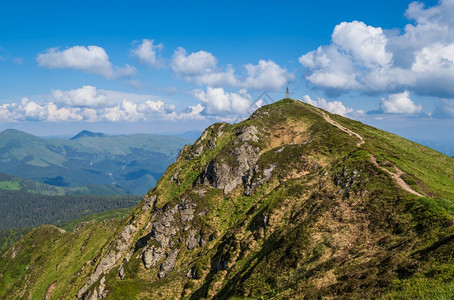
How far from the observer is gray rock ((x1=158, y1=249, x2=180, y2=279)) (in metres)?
70.4

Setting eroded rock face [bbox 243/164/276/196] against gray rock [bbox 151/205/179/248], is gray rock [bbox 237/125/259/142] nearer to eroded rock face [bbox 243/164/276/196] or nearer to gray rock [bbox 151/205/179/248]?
eroded rock face [bbox 243/164/276/196]

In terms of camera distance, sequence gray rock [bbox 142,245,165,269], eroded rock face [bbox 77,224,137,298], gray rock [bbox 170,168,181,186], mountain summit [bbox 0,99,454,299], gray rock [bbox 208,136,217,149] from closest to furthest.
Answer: mountain summit [bbox 0,99,454,299] → gray rock [bbox 142,245,165,269] → eroded rock face [bbox 77,224,137,298] → gray rock [bbox 170,168,181,186] → gray rock [bbox 208,136,217,149]

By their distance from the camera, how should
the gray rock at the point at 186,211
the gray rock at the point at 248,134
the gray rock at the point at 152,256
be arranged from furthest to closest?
the gray rock at the point at 248,134, the gray rock at the point at 186,211, the gray rock at the point at 152,256

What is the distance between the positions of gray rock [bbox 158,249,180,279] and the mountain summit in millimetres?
298

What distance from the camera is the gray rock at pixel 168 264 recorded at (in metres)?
70.4

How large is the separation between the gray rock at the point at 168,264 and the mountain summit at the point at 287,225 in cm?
30

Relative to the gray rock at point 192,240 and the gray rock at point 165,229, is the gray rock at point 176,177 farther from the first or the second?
the gray rock at point 192,240

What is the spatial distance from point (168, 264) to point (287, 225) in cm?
4016

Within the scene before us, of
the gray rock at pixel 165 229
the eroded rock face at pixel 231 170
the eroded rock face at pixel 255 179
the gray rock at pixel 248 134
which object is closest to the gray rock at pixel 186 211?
the gray rock at pixel 165 229

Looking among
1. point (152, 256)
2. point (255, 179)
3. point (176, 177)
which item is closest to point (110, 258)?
point (152, 256)

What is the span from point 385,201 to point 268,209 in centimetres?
2467

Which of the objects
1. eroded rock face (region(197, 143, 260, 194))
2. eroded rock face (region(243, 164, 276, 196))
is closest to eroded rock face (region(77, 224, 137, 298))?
eroded rock face (region(197, 143, 260, 194))

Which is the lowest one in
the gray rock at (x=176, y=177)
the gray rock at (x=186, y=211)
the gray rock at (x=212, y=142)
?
the gray rock at (x=186, y=211)

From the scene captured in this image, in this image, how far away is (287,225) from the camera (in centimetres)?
5134
